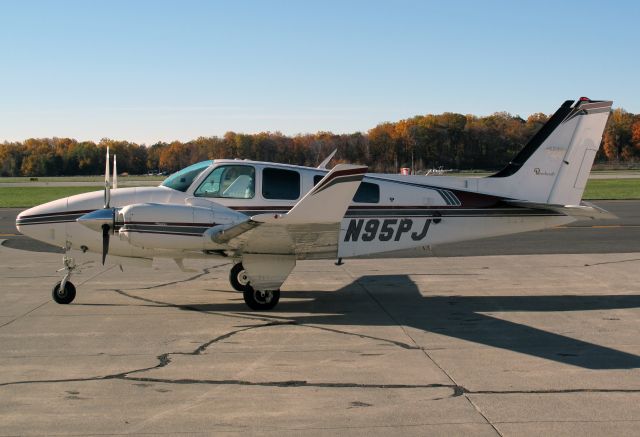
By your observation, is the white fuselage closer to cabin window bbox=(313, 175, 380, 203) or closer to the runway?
cabin window bbox=(313, 175, 380, 203)

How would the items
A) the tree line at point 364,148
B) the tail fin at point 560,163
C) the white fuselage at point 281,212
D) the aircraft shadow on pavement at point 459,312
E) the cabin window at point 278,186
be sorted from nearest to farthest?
the aircraft shadow on pavement at point 459,312 → the white fuselage at point 281,212 → the cabin window at point 278,186 → the tail fin at point 560,163 → the tree line at point 364,148

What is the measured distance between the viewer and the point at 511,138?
4928cm

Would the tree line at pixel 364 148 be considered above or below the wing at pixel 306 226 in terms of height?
above

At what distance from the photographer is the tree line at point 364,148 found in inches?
1072

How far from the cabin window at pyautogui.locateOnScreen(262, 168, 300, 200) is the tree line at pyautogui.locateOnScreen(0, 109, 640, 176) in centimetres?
789

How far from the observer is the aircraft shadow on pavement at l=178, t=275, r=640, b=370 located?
8.78 m

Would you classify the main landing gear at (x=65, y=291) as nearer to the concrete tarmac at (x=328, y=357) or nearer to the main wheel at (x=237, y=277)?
the concrete tarmac at (x=328, y=357)

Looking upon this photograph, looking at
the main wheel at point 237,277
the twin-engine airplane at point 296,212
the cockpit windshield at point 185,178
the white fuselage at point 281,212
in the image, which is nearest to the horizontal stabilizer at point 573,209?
the twin-engine airplane at point 296,212

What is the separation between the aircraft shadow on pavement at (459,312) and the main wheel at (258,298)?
0.17 metres

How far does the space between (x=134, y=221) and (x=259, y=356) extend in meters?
3.47

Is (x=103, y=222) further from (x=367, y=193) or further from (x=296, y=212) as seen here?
(x=367, y=193)

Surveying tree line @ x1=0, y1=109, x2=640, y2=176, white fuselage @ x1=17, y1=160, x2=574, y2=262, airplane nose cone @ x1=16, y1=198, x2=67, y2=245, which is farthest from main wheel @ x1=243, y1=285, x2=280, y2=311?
tree line @ x1=0, y1=109, x2=640, y2=176

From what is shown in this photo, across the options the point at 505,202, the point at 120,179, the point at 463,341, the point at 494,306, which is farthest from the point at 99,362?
the point at 120,179

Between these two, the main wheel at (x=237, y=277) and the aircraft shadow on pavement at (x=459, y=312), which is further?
the main wheel at (x=237, y=277)
